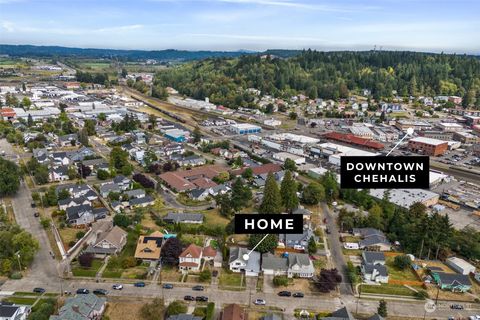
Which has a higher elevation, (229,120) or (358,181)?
(358,181)

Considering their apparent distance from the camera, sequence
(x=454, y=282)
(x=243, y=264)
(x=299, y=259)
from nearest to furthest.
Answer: (x=454, y=282)
(x=243, y=264)
(x=299, y=259)

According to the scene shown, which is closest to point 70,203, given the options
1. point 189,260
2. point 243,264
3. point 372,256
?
point 189,260

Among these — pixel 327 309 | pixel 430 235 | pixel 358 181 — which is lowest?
pixel 327 309

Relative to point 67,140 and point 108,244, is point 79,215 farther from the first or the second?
point 67,140

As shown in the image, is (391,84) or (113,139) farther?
(391,84)

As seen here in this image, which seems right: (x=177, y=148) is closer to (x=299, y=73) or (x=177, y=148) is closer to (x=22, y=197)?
(x=22, y=197)

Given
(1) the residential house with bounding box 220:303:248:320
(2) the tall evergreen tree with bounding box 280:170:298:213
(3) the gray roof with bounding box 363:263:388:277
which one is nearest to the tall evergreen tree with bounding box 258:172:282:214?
(2) the tall evergreen tree with bounding box 280:170:298:213

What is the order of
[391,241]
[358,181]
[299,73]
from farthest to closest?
[299,73] → [391,241] → [358,181]

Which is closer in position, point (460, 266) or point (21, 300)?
point (21, 300)

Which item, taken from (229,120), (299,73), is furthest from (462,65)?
(229,120)
